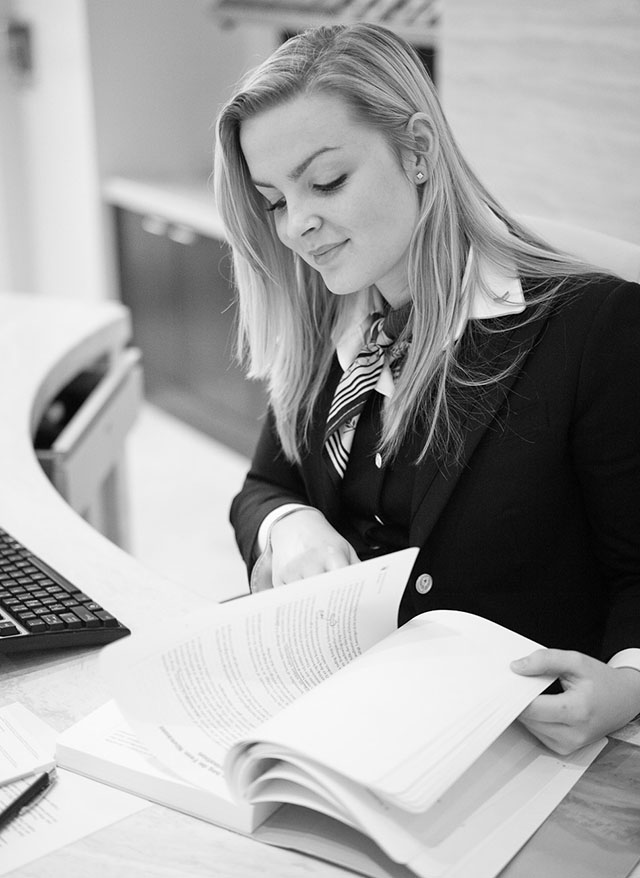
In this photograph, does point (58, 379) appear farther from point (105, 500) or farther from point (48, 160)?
point (48, 160)

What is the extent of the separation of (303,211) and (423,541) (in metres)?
0.39

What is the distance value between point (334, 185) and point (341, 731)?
2.09ft

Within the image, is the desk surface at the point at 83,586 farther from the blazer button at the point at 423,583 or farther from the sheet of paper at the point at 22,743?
the blazer button at the point at 423,583

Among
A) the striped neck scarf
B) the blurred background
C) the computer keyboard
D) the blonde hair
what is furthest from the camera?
the blurred background

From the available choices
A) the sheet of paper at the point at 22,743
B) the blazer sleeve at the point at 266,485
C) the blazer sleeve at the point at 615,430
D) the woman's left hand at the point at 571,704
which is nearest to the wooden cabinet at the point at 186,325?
the blazer sleeve at the point at 266,485

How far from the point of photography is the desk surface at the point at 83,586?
81 cm

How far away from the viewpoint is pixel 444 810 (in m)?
0.82

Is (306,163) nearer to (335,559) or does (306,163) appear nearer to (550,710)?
(335,559)

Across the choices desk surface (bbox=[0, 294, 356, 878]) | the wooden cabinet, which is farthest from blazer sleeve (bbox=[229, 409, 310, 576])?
the wooden cabinet

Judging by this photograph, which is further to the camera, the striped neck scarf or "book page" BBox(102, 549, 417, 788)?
the striped neck scarf

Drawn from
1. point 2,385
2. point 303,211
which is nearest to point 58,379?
point 2,385

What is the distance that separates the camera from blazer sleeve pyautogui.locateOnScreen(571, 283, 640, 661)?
1158 millimetres

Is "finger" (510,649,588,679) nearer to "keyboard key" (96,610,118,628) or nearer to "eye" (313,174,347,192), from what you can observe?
"keyboard key" (96,610,118,628)

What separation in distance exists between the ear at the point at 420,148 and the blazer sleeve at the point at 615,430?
249 millimetres
